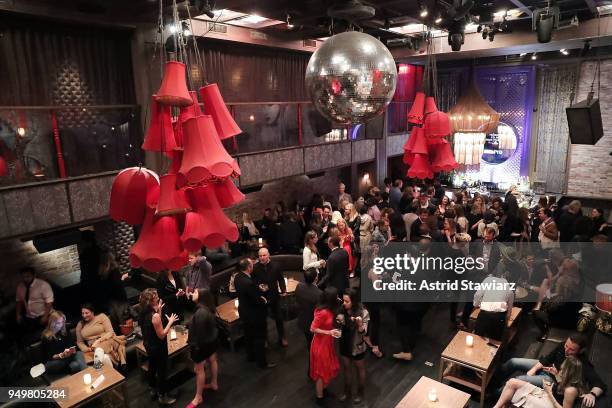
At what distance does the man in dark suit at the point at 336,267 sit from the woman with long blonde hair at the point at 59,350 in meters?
3.29

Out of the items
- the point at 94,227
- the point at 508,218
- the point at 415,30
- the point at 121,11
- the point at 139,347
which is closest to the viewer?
the point at 139,347

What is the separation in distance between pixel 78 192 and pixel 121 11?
2.75 m

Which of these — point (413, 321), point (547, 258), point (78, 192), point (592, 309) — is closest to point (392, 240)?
point (413, 321)

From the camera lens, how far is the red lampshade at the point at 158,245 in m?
1.72

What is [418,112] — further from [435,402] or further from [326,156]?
[326,156]

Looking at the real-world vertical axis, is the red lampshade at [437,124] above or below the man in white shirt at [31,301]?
above

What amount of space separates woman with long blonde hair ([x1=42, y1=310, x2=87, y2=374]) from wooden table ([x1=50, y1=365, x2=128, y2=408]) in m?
0.33

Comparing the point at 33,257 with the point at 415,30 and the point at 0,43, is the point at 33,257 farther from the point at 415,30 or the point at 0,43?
the point at 415,30

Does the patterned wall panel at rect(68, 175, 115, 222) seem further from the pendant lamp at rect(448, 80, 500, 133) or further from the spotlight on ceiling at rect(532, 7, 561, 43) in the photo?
the spotlight on ceiling at rect(532, 7, 561, 43)

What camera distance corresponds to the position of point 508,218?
25.6 feet

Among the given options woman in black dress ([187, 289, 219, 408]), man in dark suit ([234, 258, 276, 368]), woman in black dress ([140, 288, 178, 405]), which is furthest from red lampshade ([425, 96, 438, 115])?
woman in black dress ([140, 288, 178, 405])

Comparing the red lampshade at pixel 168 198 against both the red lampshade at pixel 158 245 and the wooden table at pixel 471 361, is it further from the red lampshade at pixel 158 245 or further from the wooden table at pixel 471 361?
the wooden table at pixel 471 361

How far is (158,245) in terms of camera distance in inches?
67.9

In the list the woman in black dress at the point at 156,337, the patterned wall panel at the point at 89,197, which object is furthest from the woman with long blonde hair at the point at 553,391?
the patterned wall panel at the point at 89,197
